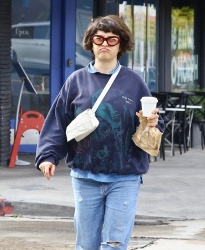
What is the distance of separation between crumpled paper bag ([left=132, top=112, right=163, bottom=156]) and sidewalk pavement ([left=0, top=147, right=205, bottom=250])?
2.89 meters

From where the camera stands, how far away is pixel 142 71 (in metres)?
18.3

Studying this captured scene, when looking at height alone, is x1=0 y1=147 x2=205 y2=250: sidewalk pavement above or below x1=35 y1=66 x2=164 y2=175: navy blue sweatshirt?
below

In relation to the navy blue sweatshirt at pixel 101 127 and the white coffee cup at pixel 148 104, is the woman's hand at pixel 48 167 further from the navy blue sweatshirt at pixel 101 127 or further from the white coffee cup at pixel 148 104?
the white coffee cup at pixel 148 104

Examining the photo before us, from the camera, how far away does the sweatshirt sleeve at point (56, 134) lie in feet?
18.7

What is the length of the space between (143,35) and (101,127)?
12912 millimetres

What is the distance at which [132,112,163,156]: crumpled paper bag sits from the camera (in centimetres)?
555

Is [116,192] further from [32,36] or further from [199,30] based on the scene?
[199,30]

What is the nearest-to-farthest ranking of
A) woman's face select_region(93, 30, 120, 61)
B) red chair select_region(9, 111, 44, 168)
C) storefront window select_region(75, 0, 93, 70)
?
1. woman's face select_region(93, 30, 120, 61)
2. red chair select_region(9, 111, 44, 168)
3. storefront window select_region(75, 0, 93, 70)

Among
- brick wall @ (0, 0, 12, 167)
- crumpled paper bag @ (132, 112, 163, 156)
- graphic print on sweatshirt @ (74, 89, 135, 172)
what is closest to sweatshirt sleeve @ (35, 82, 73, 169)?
graphic print on sweatshirt @ (74, 89, 135, 172)

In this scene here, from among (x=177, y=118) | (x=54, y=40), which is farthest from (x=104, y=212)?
(x=177, y=118)

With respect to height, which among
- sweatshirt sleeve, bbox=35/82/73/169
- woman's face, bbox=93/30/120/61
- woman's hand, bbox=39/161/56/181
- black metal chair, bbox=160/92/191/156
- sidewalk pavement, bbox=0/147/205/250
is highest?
woman's face, bbox=93/30/120/61

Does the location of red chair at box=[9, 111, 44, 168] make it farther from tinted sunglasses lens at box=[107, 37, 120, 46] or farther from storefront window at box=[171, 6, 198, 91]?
tinted sunglasses lens at box=[107, 37, 120, 46]

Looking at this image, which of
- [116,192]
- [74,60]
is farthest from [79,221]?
[74,60]

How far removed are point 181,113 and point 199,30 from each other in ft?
13.9
